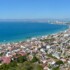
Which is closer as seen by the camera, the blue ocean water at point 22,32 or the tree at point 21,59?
the tree at point 21,59

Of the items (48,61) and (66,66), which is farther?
(48,61)

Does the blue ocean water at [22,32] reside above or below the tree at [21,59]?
below

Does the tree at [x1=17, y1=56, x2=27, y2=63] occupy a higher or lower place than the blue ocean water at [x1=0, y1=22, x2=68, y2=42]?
higher

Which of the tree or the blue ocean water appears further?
the blue ocean water

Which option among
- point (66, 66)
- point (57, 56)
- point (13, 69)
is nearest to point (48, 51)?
point (57, 56)

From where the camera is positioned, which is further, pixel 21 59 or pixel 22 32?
pixel 22 32

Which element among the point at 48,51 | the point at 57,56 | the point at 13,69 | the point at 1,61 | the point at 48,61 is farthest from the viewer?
the point at 48,51

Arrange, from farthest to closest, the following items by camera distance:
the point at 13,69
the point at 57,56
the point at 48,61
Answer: the point at 57,56 < the point at 48,61 < the point at 13,69

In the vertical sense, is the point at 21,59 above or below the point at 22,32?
above

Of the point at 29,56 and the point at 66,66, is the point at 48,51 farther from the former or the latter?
the point at 66,66

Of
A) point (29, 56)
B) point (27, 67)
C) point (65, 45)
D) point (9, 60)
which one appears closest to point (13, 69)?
point (27, 67)
